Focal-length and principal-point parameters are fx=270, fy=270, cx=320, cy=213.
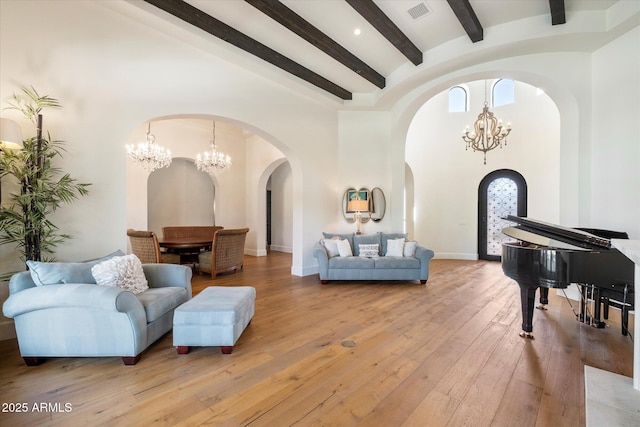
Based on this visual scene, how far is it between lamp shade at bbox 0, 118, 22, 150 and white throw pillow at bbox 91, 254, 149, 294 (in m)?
1.26

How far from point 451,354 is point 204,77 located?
4.58 meters

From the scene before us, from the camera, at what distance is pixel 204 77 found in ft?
13.0

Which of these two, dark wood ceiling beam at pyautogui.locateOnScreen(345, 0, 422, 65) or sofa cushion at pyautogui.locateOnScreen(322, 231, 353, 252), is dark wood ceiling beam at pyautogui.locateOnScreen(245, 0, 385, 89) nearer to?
dark wood ceiling beam at pyautogui.locateOnScreen(345, 0, 422, 65)

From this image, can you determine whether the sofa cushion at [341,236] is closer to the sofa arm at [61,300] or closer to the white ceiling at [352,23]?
the white ceiling at [352,23]

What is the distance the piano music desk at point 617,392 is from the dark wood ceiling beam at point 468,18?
123 inches

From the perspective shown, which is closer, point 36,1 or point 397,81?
point 36,1

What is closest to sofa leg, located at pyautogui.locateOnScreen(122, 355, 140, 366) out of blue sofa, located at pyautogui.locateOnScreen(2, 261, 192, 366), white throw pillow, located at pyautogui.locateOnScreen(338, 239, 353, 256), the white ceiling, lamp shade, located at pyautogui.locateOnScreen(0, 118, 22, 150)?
blue sofa, located at pyautogui.locateOnScreen(2, 261, 192, 366)

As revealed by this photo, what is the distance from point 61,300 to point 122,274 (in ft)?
1.60

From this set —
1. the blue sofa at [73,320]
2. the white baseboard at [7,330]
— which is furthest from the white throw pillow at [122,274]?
the white baseboard at [7,330]

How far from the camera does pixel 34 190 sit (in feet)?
8.36

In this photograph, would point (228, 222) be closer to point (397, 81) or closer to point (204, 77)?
point (204, 77)

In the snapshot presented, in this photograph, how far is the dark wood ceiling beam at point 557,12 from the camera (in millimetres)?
3225

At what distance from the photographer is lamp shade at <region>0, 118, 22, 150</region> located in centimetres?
227

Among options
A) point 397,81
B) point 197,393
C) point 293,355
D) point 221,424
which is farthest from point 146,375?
point 397,81
